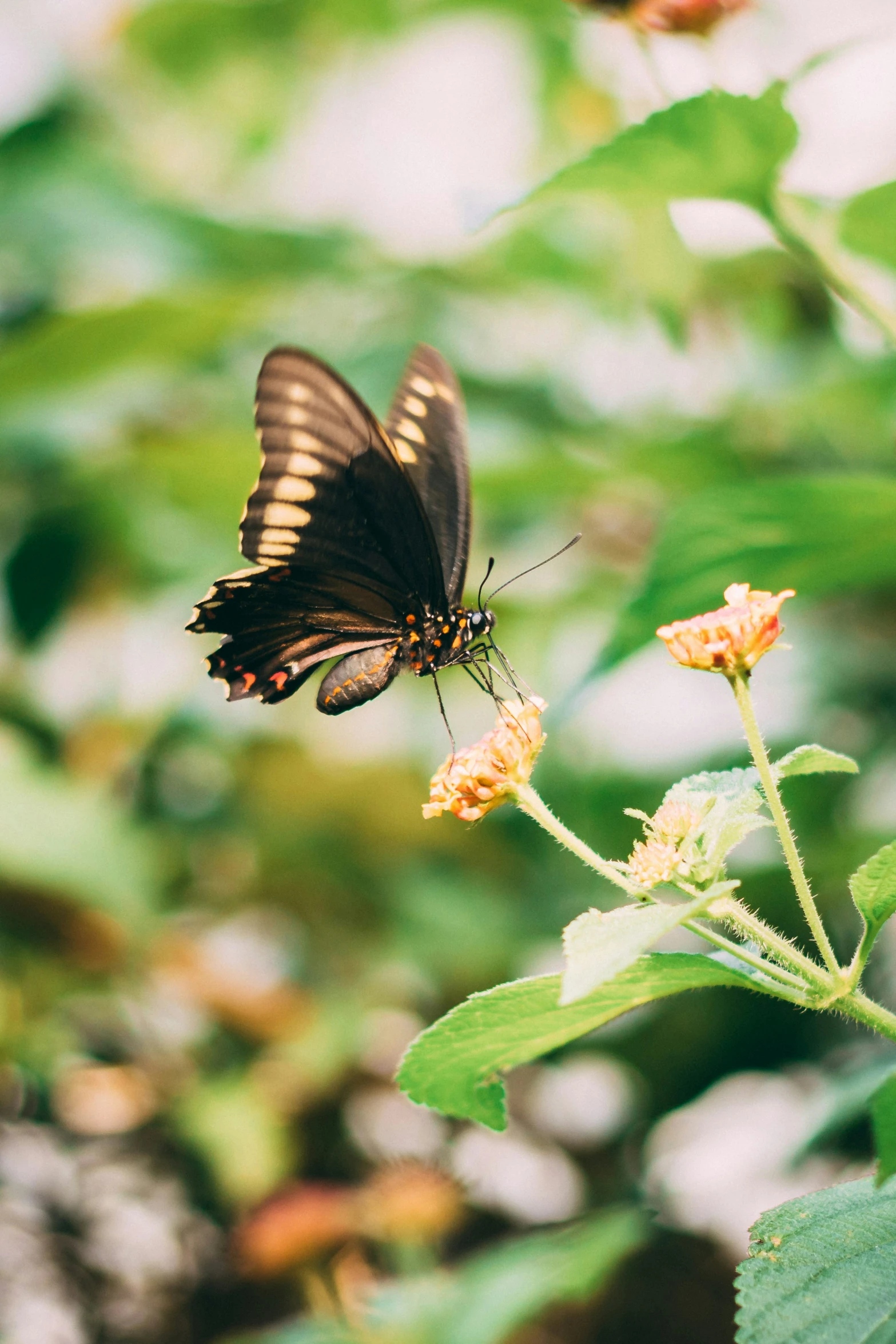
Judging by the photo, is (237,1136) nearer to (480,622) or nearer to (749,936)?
(480,622)

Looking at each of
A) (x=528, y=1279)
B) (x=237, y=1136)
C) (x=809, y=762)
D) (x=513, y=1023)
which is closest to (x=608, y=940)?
(x=513, y=1023)

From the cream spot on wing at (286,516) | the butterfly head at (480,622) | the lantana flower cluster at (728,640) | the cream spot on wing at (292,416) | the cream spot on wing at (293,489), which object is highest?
the cream spot on wing at (292,416)

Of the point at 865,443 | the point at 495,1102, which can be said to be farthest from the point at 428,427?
the point at 865,443

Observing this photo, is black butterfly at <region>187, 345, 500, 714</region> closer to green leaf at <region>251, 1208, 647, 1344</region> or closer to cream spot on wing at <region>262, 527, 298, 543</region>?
cream spot on wing at <region>262, 527, 298, 543</region>

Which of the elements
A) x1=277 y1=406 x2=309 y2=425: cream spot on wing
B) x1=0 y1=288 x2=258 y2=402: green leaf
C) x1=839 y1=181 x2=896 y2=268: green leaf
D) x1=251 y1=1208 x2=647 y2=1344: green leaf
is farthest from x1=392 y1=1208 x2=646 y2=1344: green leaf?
x1=0 y1=288 x2=258 y2=402: green leaf

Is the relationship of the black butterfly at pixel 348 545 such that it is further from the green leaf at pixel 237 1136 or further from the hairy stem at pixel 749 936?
the green leaf at pixel 237 1136

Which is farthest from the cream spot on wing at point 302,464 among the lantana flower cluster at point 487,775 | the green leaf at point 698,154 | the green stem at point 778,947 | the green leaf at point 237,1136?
the green leaf at point 237,1136

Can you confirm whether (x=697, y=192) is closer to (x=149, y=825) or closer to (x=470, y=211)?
(x=470, y=211)
